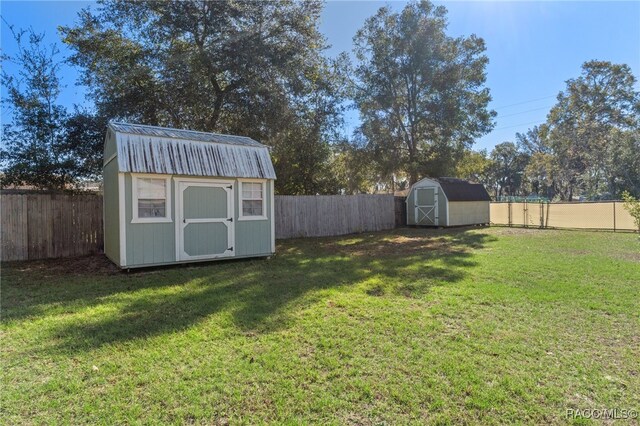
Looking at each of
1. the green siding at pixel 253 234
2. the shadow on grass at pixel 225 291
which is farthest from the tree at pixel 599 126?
the green siding at pixel 253 234

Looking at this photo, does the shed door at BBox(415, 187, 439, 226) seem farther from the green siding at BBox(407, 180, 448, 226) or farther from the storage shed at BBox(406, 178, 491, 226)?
the green siding at BBox(407, 180, 448, 226)

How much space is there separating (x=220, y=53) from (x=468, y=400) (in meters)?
12.2

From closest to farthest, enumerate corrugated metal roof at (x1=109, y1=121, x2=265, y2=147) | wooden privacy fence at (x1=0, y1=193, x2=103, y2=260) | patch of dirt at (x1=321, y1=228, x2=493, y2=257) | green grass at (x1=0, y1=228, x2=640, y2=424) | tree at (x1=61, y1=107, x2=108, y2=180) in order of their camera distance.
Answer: green grass at (x1=0, y1=228, x2=640, y2=424), corrugated metal roof at (x1=109, y1=121, x2=265, y2=147), wooden privacy fence at (x1=0, y1=193, x2=103, y2=260), patch of dirt at (x1=321, y1=228, x2=493, y2=257), tree at (x1=61, y1=107, x2=108, y2=180)

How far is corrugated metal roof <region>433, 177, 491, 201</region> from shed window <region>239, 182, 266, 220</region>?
1101 cm

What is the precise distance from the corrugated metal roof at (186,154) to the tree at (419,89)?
12.0m

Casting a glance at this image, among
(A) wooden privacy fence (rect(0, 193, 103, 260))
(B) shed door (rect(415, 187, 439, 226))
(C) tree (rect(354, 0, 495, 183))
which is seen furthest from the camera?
(C) tree (rect(354, 0, 495, 183))

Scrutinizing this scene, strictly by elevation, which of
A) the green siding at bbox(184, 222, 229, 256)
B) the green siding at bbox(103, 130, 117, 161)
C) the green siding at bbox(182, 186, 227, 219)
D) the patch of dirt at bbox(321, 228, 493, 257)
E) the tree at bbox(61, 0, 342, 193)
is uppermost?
the tree at bbox(61, 0, 342, 193)

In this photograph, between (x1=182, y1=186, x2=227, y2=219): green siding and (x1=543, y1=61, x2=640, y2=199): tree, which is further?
(x1=543, y1=61, x2=640, y2=199): tree

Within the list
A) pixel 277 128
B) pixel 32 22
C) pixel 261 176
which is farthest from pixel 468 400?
pixel 32 22

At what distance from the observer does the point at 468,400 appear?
2.42 meters

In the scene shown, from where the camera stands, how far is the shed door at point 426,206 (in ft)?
55.0

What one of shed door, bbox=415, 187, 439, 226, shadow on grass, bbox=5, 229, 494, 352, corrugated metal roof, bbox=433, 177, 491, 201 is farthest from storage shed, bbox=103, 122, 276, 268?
corrugated metal roof, bbox=433, 177, 491, 201

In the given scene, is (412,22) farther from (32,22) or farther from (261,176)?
(32,22)

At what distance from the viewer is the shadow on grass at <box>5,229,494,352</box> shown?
3859 mm
